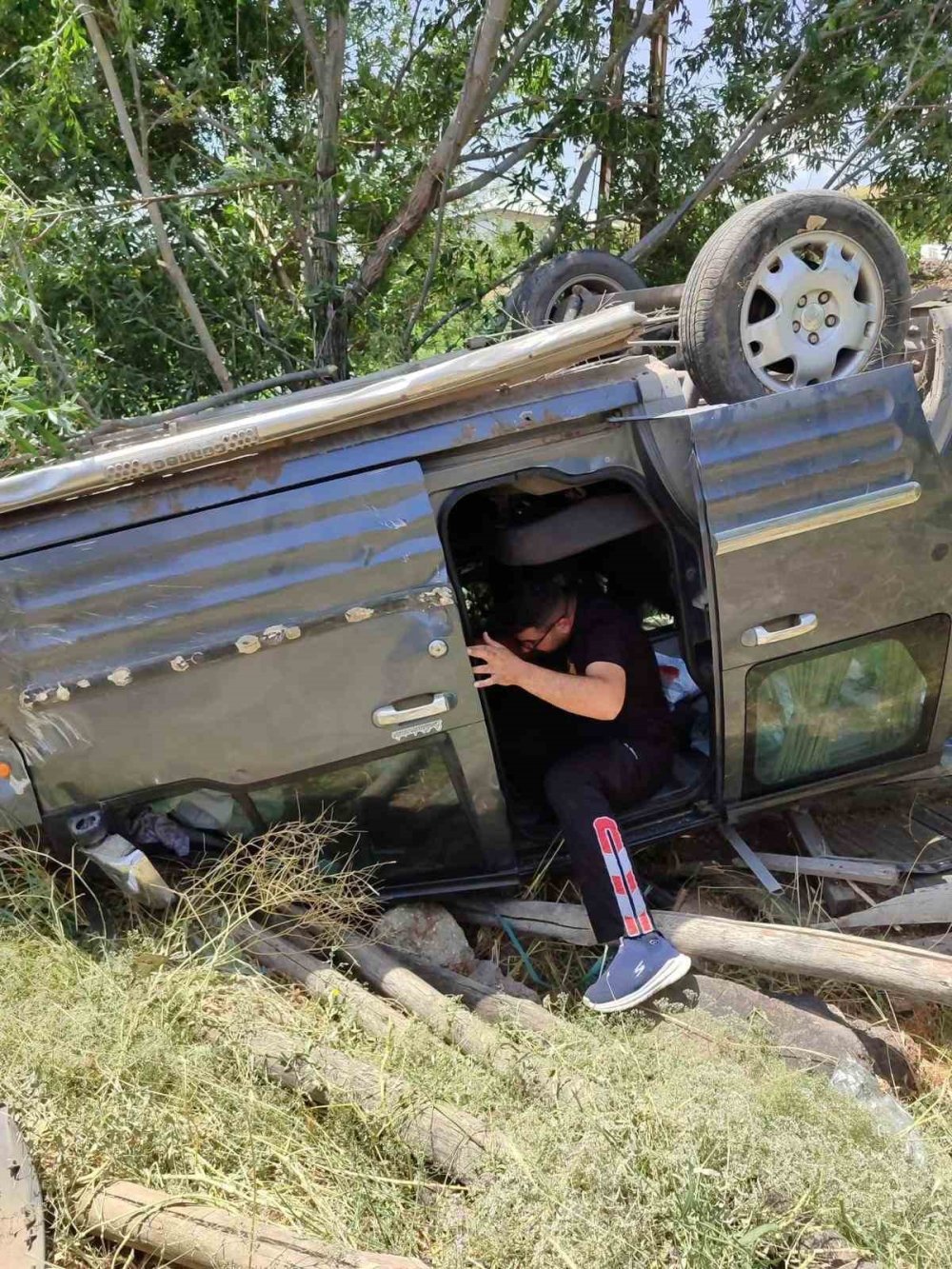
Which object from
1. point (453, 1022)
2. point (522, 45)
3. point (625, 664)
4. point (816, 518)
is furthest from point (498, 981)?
point (522, 45)

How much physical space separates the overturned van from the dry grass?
38cm

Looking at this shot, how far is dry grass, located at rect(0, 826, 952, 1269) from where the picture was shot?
2055 millimetres

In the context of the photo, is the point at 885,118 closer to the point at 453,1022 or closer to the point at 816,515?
the point at 816,515

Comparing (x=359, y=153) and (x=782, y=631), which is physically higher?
(x=359, y=153)

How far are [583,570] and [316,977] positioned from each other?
196 cm

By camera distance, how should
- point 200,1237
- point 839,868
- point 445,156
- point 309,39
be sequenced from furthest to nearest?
point 445,156 < point 309,39 < point 839,868 < point 200,1237

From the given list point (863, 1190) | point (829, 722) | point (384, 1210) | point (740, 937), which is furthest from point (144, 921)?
point (829, 722)

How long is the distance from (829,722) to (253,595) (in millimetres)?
2085

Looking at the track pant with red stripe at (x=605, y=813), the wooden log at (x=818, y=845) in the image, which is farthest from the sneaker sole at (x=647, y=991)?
the wooden log at (x=818, y=845)

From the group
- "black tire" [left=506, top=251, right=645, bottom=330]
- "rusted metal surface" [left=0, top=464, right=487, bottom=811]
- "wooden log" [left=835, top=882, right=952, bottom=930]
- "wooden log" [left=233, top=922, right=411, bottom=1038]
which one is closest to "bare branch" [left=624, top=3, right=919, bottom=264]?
"black tire" [left=506, top=251, right=645, bottom=330]

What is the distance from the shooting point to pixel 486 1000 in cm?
301

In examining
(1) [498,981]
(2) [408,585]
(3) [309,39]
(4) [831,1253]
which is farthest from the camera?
(3) [309,39]

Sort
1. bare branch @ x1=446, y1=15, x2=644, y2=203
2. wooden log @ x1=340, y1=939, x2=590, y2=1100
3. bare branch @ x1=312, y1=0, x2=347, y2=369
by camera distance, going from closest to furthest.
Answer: wooden log @ x1=340, y1=939, x2=590, y2=1100
bare branch @ x1=312, y1=0, x2=347, y2=369
bare branch @ x1=446, y1=15, x2=644, y2=203

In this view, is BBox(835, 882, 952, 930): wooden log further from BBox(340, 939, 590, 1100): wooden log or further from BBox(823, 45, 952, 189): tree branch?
BBox(823, 45, 952, 189): tree branch
